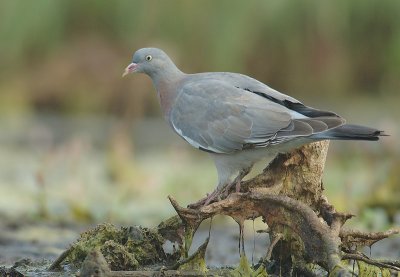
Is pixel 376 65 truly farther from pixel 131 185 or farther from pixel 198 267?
pixel 198 267

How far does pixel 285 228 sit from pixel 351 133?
0.56 m

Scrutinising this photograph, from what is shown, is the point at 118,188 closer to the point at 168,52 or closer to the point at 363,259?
the point at 168,52

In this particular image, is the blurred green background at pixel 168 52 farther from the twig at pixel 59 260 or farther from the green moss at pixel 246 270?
the green moss at pixel 246 270

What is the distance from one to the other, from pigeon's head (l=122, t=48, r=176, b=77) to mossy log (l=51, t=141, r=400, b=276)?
1.08 meters

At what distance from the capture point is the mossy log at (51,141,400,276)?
4164 millimetres

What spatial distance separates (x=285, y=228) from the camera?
4367mm

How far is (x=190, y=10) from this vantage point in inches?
467

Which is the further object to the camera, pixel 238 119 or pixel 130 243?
pixel 238 119

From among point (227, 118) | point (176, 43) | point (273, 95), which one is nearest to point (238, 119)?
point (227, 118)

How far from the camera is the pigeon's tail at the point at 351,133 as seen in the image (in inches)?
170

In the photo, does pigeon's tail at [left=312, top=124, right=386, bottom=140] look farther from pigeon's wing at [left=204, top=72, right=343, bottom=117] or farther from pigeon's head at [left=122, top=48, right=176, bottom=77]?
pigeon's head at [left=122, top=48, right=176, bottom=77]

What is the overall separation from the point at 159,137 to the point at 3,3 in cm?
256

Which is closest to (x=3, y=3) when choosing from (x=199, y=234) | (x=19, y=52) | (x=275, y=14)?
(x=19, y=52)

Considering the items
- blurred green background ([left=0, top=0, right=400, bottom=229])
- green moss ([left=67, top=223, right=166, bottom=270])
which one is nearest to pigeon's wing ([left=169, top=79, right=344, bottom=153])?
green moss ([left=67, top=223, right=166, bottom=270])
